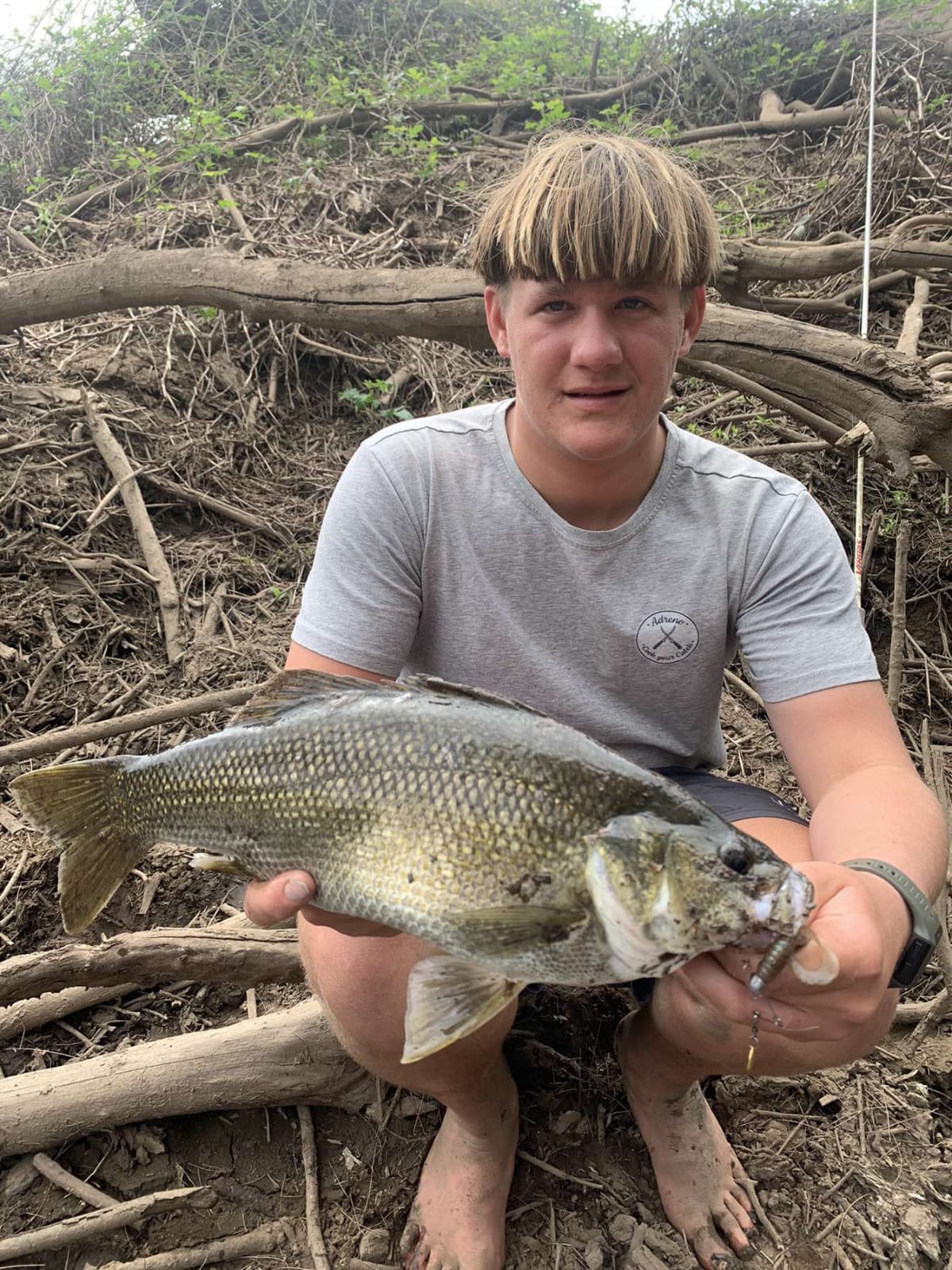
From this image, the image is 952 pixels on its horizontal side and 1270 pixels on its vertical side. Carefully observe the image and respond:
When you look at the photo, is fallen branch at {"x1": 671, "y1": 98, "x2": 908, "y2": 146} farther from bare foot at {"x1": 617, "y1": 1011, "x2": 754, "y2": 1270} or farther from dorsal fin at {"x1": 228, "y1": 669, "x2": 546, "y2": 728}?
bare foot at {"x1": 617, "y1": 1011, "x2": 754, "y2": 1270}

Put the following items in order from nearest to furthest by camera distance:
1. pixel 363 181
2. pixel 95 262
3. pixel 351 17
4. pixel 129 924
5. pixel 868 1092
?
pixel 868 1092 → pixel 129 924 → pixel 95 262 → pixel 363 181 → pixel 351 17

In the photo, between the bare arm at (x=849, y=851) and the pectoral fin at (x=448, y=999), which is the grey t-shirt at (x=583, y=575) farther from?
the pectoral fin at (x=448, y=999)

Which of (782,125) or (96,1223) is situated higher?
(782,125)

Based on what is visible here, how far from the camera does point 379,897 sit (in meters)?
1.71

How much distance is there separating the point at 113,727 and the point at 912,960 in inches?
109

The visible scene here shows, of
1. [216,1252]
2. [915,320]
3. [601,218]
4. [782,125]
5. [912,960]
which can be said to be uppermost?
[782,125]

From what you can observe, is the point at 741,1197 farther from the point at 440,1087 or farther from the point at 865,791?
the point at 865,791

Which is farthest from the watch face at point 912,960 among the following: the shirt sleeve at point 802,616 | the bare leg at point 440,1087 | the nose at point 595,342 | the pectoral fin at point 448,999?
the nose at point 595,342

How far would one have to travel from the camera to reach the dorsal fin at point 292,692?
186 centimetres

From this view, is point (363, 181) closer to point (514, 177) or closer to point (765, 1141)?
point (514, 177)

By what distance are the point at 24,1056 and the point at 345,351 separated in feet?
16.0

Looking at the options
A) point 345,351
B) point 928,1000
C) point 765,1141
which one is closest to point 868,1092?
point 765,1141

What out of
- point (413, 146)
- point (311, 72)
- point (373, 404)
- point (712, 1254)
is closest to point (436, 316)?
point (373, 404)

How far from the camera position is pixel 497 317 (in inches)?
96.4
